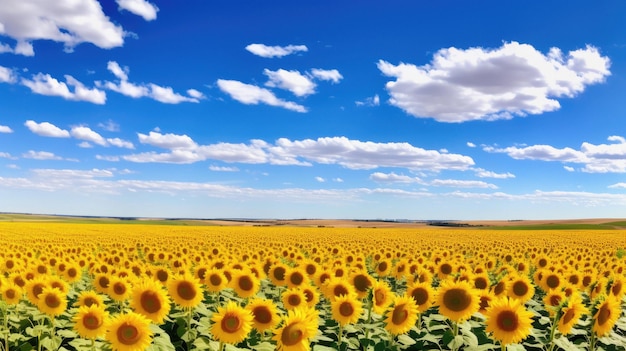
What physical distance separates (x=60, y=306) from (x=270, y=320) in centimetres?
367

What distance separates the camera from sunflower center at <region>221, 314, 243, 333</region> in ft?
21.6

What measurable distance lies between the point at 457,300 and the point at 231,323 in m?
3.13

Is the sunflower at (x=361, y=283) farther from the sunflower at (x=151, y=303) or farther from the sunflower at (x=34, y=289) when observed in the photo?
the sunflower at (x=34, y=289)

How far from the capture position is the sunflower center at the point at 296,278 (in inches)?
433

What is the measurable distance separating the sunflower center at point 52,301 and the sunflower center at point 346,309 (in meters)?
4.37

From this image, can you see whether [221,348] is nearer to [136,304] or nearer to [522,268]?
[136,304]

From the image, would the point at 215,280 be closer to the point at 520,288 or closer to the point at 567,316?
the point at 520,288

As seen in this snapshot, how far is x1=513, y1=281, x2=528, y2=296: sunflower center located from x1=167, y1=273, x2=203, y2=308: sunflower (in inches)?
221

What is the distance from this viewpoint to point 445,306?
7871mm

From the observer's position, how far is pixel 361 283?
1021cm

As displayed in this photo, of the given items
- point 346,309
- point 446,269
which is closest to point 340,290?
point 346,309

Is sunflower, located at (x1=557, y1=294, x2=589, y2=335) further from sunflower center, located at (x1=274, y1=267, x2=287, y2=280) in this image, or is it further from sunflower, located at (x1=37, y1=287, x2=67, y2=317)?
sunflower, located at (x1=37, y1=287, x2=67, y2=317)

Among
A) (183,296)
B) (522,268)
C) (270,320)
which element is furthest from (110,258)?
(522,268)

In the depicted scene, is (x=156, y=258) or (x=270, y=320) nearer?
(x=270, y=320)
